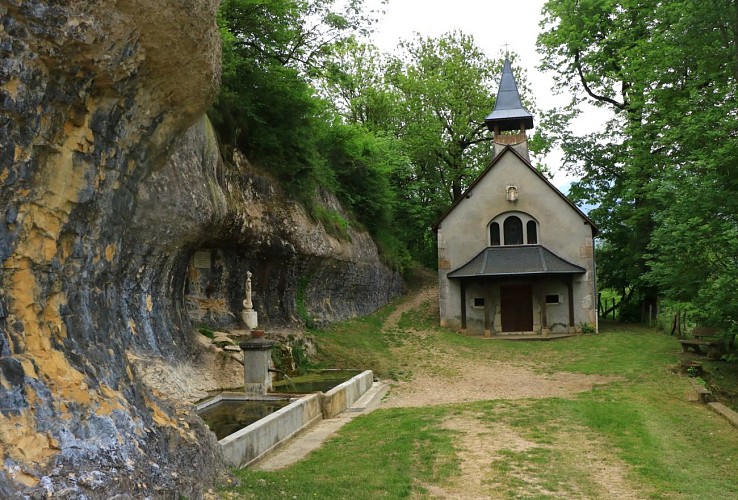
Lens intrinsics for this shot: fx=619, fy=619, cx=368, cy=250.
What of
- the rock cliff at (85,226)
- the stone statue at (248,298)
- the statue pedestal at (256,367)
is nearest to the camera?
the rock cliff at (85,226)

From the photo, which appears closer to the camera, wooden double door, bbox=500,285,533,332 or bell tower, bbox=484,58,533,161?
wooden double door, bbox=500,285,533,332

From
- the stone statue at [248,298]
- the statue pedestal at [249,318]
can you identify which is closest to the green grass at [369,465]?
the statue pedestal at [249,318]

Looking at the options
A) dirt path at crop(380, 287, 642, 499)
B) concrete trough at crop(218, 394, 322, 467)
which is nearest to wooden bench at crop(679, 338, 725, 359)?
dirt path at crop(380, 287, 642, 499)

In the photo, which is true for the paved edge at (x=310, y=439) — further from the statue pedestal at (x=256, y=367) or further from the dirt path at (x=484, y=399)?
the statue pedestal at (x=256, y=367)

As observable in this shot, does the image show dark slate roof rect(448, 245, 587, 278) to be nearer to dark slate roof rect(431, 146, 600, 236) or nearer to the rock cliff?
dark slate roof rect(431, 146, 600, 236)

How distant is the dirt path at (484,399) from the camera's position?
728cm

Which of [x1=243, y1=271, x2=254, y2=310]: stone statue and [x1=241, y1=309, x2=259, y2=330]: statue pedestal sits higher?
A: [x1=243, y1=271, x2=254, y2=310]: stone statue

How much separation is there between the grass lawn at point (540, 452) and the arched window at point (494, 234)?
13.0 m

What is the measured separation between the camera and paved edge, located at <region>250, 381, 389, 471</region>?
8.80 m

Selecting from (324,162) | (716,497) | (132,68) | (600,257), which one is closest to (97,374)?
(132,68)

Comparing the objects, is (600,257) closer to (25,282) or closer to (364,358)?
(364,358)

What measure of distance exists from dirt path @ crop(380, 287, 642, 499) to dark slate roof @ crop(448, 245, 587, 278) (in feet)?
12.9

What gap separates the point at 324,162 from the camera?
2556 cm

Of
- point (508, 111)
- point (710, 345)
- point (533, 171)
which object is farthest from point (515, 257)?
point (710, 345)
